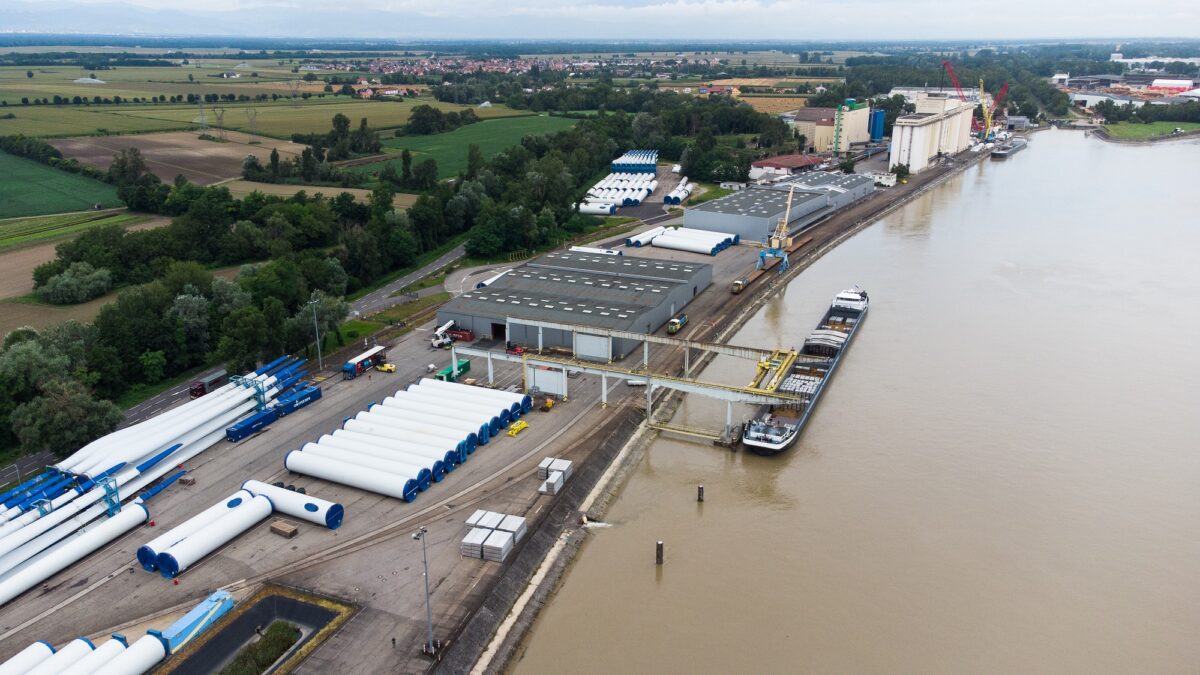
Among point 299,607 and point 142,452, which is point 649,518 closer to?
point 299,607

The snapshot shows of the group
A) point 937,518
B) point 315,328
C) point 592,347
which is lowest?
point 937,518

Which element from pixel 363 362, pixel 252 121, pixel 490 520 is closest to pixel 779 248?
pixel 363 362

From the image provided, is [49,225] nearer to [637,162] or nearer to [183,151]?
[183,151]

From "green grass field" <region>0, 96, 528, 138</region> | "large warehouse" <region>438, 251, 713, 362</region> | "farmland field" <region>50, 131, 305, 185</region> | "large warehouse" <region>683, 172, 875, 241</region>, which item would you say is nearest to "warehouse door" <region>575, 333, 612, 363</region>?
"large warehouse" <region>438, 251, 713, 362</region>

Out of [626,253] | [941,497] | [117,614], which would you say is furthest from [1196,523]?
[626,253]

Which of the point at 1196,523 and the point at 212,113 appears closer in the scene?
the point at 1196,523
